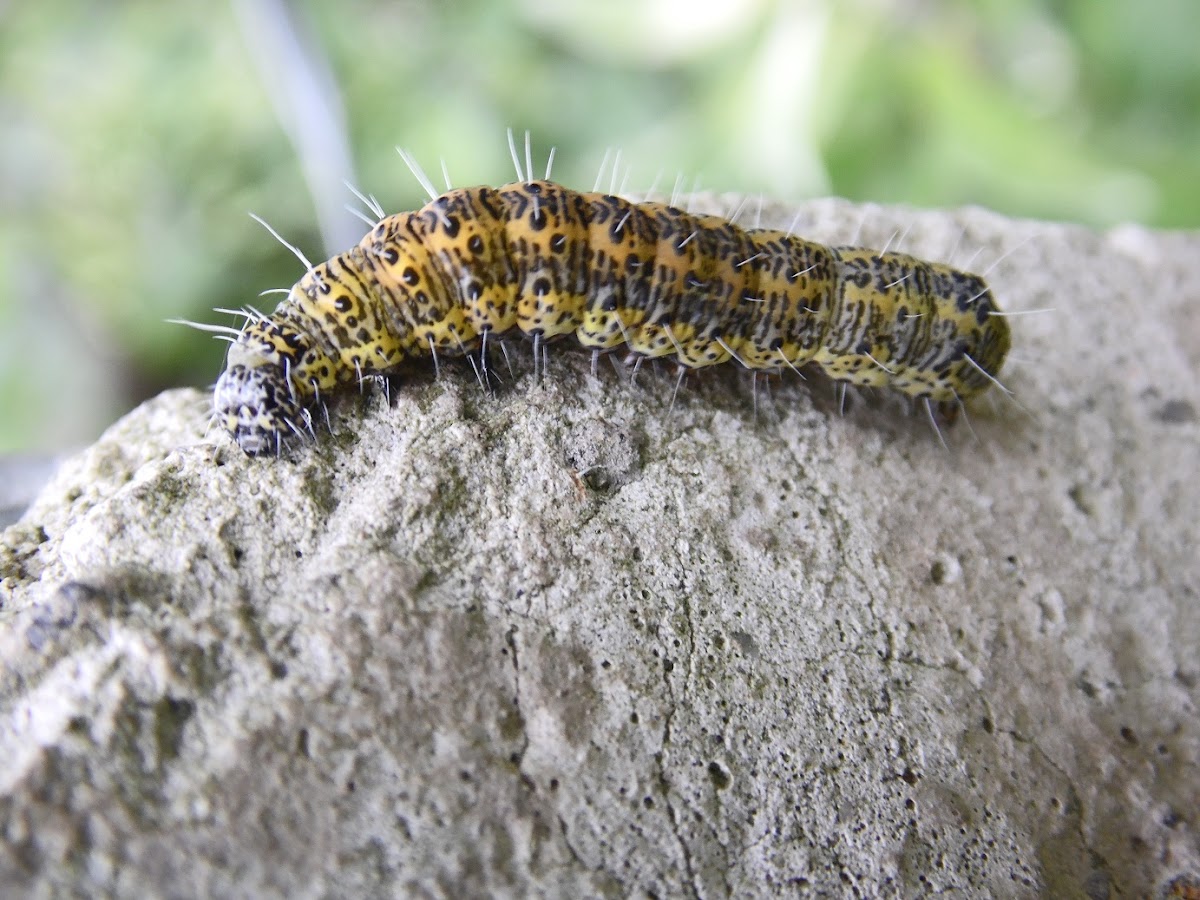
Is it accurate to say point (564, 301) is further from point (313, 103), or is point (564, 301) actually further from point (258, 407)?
point (313, 103)

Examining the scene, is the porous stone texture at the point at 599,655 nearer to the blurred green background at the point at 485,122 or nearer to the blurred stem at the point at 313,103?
the blurred stem at the point at 313,103

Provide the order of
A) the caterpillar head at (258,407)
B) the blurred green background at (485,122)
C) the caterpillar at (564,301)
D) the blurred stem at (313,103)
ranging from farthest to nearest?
the blurred green background at (485,122)
the blurred stem at (313,103)
the caterpillar at (564,301)
the caterpillar head at (258,407)

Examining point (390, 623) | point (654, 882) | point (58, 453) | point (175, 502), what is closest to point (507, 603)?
point (390, 623)

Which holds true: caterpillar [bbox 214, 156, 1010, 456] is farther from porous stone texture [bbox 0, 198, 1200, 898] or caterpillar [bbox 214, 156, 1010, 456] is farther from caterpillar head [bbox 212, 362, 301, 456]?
porous stone texture [bbox 0, 198, 1200, 898]

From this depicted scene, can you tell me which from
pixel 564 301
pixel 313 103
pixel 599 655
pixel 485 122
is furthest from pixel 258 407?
pixel 485 122

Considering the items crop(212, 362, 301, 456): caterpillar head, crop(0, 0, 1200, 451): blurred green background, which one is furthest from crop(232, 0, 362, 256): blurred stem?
crop(212, 362, 301, 456): caterpillar head

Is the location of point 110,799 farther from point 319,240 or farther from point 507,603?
point 319,240

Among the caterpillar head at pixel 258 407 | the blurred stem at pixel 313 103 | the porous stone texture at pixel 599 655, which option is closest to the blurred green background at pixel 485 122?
the blurred stem at pixel 313 103
